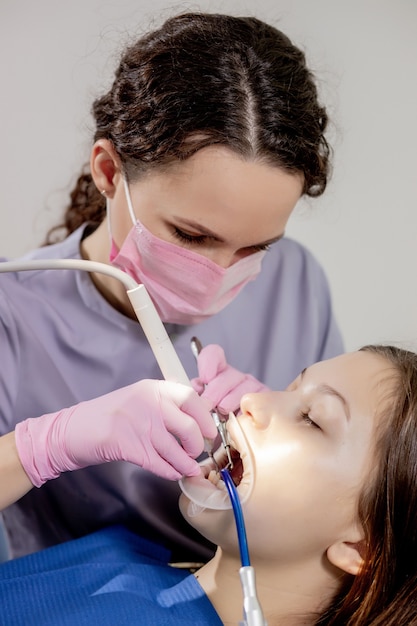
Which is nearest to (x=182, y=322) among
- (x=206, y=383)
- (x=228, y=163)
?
(x=206, y=383)

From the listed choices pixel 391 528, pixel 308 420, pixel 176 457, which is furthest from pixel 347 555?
pixel 176 457

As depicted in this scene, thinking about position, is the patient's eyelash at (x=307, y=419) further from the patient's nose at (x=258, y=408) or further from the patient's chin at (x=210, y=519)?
the patient's chin at (x=210, y=519)

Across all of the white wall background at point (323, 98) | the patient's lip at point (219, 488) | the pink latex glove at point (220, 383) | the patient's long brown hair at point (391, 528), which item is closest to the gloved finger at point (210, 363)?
the pink latex glove at point (220, 383)

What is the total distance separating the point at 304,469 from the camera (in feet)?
4.23

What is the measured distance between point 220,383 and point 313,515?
338mm

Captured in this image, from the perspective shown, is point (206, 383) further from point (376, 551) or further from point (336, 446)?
point (376, 551)

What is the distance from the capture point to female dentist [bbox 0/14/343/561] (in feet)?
4.43

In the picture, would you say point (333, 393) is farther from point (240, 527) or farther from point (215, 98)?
point (215, 98)

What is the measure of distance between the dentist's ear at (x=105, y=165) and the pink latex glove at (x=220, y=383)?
1.28 ft

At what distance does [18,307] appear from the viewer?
1.58m

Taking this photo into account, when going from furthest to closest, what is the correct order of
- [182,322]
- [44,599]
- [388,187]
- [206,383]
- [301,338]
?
1. [388,187]
2. [301,338]
3. [182,322]
4. [206,383]
5. [44,599]

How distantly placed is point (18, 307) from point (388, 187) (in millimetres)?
1051

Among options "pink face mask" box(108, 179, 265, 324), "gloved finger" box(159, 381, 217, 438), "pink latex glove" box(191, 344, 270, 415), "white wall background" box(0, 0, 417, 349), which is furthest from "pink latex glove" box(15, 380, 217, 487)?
"white wall background" box(0, 0, 417, 349)

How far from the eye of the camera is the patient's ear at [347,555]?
4.29 ft
